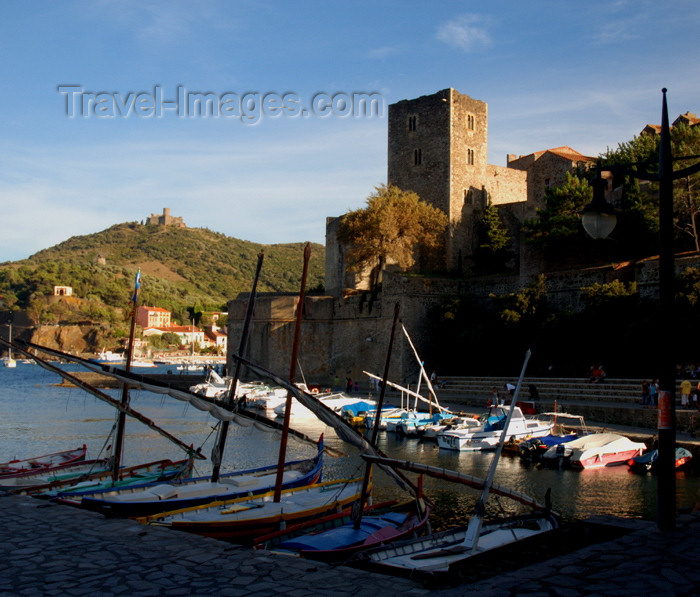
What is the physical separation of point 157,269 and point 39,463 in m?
130

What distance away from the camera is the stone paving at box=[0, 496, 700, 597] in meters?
5.39

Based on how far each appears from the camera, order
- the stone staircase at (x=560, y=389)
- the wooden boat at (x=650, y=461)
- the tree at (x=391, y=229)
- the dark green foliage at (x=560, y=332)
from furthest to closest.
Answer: the tree at (x=391, y=229) < the dark green foliage at (x=560, y=332) < the stone staircase at (x=560, y=389) < the wooden boat at (x=650, y=461)

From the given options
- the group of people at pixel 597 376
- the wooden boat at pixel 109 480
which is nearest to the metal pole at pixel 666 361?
the wooden boat at pixel 109 480

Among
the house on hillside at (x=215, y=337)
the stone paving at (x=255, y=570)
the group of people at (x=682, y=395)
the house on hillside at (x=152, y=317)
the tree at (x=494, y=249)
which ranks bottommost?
the stone paving at (x=255, y=570)

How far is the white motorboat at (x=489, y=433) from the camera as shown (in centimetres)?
2188

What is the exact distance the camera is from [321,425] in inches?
1230

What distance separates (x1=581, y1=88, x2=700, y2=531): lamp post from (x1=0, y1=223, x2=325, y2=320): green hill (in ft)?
330

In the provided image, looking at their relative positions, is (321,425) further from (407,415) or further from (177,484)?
(177,484)

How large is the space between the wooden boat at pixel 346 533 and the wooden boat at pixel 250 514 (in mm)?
323

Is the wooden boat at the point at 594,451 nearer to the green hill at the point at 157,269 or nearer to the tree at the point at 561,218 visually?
the tree at the point at 561,218

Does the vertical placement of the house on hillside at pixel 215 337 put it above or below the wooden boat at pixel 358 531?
above

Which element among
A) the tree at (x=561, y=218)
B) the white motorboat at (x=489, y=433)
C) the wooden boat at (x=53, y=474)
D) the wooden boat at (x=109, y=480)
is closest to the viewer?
the wooden boat at (x=109, y=480)

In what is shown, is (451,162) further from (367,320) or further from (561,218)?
(367,320)

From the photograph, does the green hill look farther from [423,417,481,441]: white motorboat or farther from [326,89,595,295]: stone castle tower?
[423,417,481,441]: white motorboat
